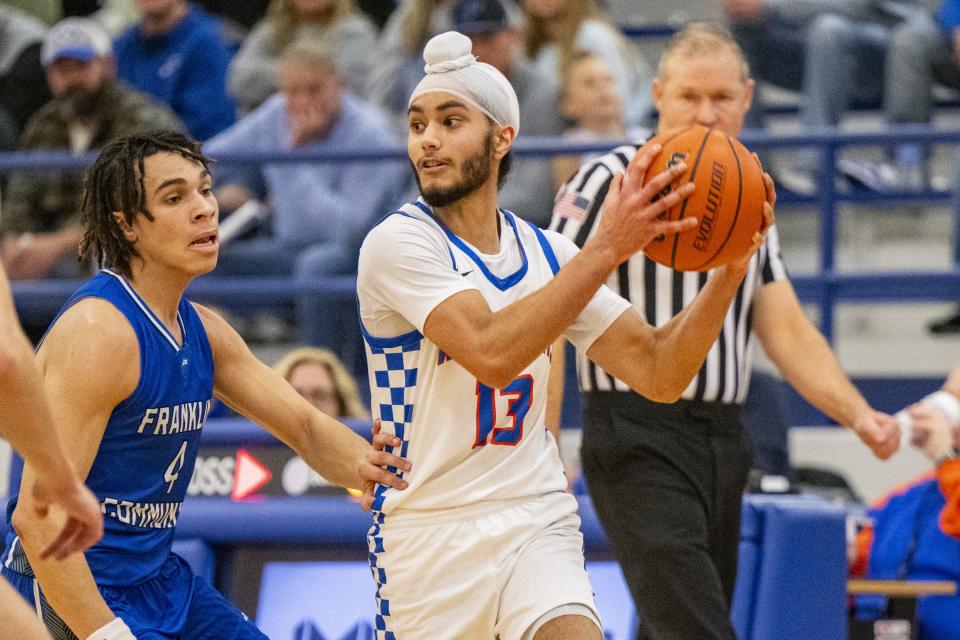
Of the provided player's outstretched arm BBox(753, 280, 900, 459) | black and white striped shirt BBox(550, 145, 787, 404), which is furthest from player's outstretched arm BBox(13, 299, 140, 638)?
player's outstretched arm BBox(753, 280, 900, 459)

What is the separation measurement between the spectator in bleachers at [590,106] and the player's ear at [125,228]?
4188mm

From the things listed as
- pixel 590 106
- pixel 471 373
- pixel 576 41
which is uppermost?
pixel 576 41

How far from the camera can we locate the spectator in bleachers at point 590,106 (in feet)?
25.6

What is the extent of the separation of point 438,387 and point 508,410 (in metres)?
0.19

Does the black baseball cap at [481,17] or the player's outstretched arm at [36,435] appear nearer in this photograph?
the player's outstretched arm at [36,435]

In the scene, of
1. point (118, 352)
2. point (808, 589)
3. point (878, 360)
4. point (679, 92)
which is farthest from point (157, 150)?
point (878, 360)

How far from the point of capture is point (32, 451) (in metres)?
2.86

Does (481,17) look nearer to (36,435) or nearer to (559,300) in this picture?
(559,300)

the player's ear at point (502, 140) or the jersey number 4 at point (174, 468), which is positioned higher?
the player's ear at point (502, 140)

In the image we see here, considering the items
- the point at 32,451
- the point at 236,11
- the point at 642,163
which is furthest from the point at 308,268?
the point at 32,451

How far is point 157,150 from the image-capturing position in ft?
12.6

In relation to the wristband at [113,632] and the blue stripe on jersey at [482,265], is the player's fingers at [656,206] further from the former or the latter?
the wristband at [113,632]

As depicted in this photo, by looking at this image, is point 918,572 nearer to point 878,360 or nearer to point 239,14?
point 878,360

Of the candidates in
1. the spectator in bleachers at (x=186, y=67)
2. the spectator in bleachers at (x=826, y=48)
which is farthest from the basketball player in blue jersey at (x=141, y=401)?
the spectator in bleachers at (x=826, y=48)
